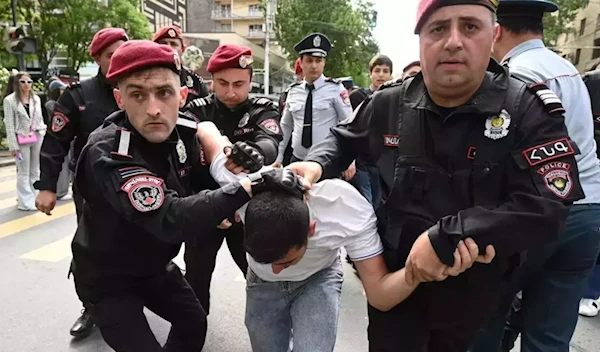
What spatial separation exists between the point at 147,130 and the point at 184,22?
46721 mm

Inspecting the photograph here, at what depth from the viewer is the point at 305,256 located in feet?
6.09

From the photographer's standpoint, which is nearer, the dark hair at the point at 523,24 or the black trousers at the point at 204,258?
the dark hair at the point at 523,24

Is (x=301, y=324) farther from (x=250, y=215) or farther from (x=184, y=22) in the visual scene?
(x=184, y=22)

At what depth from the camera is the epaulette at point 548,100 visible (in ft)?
4.41

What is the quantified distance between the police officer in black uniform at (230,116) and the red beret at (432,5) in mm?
1351

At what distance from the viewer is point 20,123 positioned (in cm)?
579

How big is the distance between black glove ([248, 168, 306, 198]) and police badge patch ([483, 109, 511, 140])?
0.65 m

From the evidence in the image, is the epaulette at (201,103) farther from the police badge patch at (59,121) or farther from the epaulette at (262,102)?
the police badge patch at (59,121)

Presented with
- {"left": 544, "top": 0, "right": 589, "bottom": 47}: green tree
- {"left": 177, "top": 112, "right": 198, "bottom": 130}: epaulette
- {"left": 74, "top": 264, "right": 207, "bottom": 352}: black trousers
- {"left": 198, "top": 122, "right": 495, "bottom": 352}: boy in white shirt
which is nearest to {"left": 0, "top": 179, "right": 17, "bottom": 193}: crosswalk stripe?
{"left": 74, "top": 264, "right": 207, "bottom": 352}: black trousers

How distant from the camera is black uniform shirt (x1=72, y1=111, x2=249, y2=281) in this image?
162 centimetres

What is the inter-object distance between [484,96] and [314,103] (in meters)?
3.07

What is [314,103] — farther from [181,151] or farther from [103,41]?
[181,151]

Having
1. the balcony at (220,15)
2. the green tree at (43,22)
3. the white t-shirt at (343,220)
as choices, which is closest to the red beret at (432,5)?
the white t-shirt at (343,220)

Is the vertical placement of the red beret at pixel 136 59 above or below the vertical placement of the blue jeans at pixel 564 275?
above
